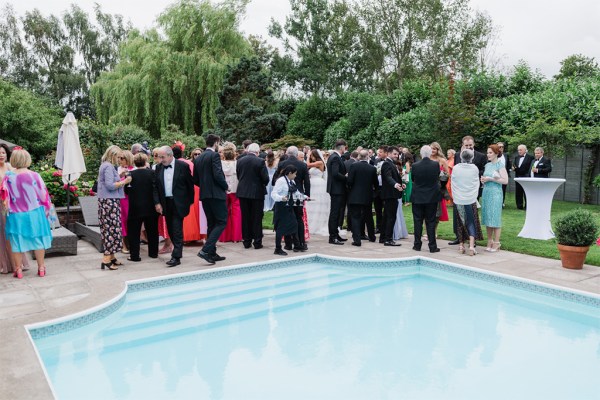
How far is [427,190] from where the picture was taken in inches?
296

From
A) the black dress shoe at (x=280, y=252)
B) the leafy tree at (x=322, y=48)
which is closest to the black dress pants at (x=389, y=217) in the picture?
the black dress shoe at (x=280, y=252)

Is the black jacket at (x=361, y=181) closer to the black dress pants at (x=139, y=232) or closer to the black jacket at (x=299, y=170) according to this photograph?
the black jacket at (x=299, y=170)

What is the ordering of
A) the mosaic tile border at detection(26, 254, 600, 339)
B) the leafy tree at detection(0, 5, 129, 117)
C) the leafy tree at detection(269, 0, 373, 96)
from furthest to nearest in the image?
the leafy tree at detection(0, 5, 129, 117), the leafy tree at detection(269, 0, 373, 96), the mosaic tile border at detection(26, 254, 600, 339)

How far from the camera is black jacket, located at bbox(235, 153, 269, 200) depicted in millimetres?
7750

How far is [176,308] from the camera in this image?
559cm

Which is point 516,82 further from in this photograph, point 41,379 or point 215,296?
point 41,379

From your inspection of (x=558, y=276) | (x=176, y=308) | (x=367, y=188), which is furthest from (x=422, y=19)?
(x=176, y=308)

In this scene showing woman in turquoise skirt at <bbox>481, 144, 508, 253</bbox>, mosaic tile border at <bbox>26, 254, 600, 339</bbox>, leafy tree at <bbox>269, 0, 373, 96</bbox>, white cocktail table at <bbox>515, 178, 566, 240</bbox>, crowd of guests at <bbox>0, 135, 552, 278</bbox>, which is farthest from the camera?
leafy tree at <bbox>269, 0, 373, 96</bbox>

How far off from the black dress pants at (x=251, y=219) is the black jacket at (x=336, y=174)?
4.28 feet

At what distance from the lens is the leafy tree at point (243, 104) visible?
22344mm

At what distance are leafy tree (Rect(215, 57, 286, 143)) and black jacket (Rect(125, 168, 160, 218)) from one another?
15847 millimetres

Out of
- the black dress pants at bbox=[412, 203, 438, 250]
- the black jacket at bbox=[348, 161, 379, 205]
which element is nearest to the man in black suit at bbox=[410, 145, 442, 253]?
the black dress pants at bbox=[412, 203, 438, 250]

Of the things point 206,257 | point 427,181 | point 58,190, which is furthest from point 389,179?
point 58,190

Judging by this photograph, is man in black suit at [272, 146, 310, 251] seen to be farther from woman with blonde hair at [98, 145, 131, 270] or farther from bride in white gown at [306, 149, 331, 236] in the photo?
woman with blonde hair at [98, 145, 131, 270]
